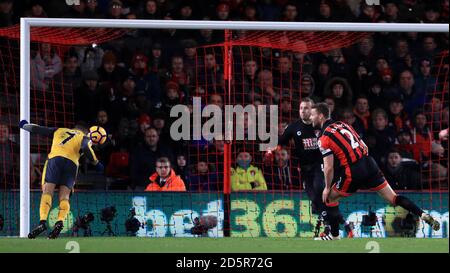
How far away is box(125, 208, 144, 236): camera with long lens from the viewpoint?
13.5 metres

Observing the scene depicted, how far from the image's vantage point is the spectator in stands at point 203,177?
46.8ft

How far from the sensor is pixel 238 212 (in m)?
13.7

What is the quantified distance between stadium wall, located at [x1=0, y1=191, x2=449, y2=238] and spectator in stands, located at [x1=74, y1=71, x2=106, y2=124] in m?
1.26

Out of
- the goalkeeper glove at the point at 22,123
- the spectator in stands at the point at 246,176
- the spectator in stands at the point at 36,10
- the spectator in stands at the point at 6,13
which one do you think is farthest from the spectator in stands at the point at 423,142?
Result: the spectator in stands at the point at 6,13

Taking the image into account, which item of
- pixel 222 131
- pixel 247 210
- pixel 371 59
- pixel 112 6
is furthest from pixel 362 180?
pixel 112 6

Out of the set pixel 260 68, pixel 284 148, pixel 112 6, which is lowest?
pixel 284 148

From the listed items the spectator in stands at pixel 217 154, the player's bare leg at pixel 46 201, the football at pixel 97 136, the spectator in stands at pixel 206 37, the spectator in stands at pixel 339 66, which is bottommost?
the player's bare leg at pixel 46 201

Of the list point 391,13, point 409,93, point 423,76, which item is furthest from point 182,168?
point 391,13

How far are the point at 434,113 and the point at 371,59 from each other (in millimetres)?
1242

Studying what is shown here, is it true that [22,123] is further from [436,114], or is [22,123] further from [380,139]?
[436,114]

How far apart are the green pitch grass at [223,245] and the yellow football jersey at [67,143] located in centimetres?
101

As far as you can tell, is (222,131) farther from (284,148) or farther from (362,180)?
(362,180)

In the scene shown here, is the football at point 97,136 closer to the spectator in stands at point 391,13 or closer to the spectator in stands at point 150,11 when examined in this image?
the spectator in stands at point 150,11

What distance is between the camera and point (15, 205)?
1348cm
